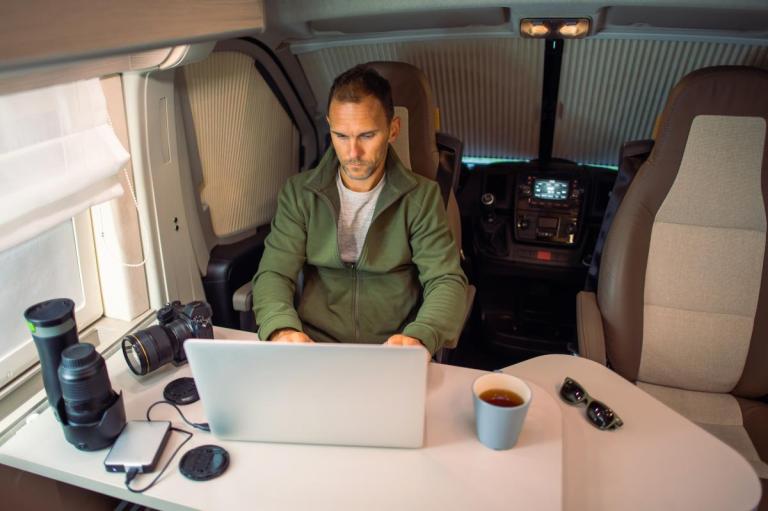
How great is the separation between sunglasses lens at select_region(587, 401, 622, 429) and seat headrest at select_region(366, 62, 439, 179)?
932 mm

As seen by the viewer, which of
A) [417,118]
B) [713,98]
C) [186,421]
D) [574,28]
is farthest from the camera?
[417,118]

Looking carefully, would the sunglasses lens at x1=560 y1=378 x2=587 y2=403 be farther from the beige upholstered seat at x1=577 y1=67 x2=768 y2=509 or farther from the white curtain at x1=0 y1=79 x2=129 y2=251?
the white curtain at x1=0 y1=79 x2=129 y2=251

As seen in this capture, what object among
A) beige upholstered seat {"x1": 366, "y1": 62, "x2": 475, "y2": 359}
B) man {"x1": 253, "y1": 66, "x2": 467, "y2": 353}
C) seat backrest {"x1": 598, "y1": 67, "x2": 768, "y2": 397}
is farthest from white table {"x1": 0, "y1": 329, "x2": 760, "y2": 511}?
beige upholstered seat {"x1": 366, "y1": 62, "x2": 475, "y2": 359}

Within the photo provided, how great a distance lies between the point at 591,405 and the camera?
1311mm

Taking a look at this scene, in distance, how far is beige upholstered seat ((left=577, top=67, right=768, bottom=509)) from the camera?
5.53 feet

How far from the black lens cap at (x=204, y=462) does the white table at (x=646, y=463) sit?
0.66 meters

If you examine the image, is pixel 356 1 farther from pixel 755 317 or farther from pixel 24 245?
pixel 755 317

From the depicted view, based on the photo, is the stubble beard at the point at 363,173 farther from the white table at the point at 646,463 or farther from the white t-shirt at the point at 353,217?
the white table at the point at 646,463

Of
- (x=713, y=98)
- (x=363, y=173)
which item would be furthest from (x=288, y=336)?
(x=713, y=98)

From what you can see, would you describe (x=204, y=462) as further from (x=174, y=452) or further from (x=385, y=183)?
(x=385, y=183)

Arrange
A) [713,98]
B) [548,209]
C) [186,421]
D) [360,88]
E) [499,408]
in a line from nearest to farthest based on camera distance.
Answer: [499,408] < [186,421] < [360,88] < [713,98] < [548,209]

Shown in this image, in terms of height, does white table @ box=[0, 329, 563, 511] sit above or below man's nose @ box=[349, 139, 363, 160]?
below

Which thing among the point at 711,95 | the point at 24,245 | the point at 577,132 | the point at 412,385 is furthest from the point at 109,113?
the point at 577,132

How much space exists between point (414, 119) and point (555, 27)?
0.52m
